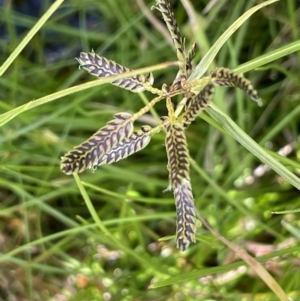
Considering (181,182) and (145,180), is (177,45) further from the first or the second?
(145,180)

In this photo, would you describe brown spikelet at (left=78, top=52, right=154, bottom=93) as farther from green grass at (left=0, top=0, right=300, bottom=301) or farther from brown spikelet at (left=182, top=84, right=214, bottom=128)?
green grass at (left=0, top=0, right=300, bottom=301)

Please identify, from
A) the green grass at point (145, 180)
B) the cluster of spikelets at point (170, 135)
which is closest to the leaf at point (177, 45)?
the cluster of spikelets at point (170, 135)

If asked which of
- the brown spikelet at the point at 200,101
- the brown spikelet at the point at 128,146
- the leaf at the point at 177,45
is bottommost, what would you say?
the brown spikelet at the point at 128,146

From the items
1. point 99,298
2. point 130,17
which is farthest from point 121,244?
point 130,17

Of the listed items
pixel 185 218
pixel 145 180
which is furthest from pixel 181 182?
pixel 145 180

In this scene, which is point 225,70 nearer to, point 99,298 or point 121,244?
point 121,244

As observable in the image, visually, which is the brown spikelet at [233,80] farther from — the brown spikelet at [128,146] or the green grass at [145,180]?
the green grass at [145,180]

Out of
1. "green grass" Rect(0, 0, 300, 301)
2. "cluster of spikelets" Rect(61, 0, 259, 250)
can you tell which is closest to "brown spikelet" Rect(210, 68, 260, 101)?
"cluster of spikelets" Rect(61, 0, 259, 250)

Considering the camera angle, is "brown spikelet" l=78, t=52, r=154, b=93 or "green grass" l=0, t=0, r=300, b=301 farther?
"green grass" l=0, t=0, r=300, b=301
